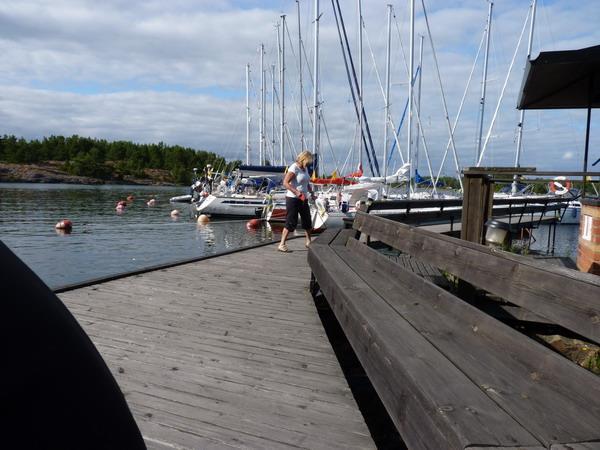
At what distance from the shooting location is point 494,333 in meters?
2.25

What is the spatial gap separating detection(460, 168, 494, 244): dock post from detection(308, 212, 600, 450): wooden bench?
3568 millimetres

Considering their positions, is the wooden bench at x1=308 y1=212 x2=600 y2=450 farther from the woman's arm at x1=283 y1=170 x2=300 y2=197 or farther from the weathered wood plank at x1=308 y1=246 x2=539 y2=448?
the woman's arm at x1=283 y1=170 x2=300 y2=197

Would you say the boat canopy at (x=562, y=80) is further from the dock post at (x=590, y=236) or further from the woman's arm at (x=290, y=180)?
the woman's arm at (x=290, y=180)

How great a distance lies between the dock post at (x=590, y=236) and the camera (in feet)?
19.4

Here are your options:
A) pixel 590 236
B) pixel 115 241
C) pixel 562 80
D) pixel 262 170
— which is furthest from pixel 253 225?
pixel 590 236

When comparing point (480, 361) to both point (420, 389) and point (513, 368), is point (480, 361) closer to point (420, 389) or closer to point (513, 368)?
point (513, 368)

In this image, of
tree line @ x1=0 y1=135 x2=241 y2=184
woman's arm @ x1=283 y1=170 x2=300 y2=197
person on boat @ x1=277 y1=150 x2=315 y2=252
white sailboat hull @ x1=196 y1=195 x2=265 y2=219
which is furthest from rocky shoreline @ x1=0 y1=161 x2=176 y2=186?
woman's arm @ x1=283 y1=170 x2=300 y2=197

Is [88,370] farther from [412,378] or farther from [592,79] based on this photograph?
[592,79]

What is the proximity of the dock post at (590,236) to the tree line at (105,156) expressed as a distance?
12664 cm

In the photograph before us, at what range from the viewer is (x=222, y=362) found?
343cm

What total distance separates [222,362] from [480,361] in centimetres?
193

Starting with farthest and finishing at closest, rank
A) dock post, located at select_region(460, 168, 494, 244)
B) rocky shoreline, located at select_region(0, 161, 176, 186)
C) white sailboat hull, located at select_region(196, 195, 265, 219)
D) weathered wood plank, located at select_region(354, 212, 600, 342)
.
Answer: rocky shoreline, located at select_region(0, 161, 176, 186) < white sailboat hull, located at select_region(196, 195, 265, 219) < dock post, located at select_region(460, 168, 494, 244) < weathered wood plank, located at select_region(354, 212, 600, 342)

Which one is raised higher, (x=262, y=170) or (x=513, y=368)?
(x=262, y=170)

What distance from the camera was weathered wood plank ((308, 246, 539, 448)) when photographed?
58.3 inches
